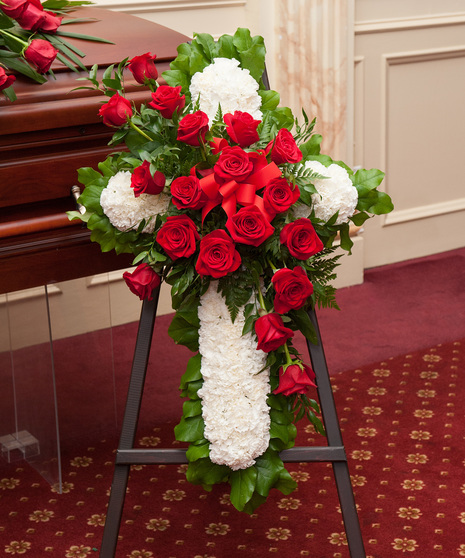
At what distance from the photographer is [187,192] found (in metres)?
1.85

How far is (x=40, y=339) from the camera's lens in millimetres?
2695

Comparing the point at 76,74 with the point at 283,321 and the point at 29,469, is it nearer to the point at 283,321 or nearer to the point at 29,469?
the point at 283,321

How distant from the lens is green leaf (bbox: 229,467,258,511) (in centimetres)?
196

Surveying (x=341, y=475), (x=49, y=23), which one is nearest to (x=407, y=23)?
(x=49, y=23)

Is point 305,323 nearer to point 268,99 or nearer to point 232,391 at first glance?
point 232,391

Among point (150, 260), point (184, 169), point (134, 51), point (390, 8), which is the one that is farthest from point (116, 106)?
point (390, 8)

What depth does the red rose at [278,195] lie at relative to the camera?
6.01 ft

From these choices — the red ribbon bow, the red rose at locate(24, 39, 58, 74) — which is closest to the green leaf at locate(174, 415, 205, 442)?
the red ribbon bow

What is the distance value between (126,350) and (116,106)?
75.8 inches

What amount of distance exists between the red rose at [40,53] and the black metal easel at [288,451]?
67 cm

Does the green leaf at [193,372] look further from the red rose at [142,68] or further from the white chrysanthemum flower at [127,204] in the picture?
the red rose at [142,68]

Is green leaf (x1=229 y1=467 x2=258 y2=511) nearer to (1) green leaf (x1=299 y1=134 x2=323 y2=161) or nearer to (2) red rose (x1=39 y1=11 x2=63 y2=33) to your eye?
(1) green leaf (x1=299 y1=134 x2=323 y2=161)

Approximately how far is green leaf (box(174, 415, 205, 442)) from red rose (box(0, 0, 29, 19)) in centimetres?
113

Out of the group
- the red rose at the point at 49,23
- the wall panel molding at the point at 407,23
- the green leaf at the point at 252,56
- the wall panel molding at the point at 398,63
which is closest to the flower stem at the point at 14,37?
the red rose at the point at 49,23
